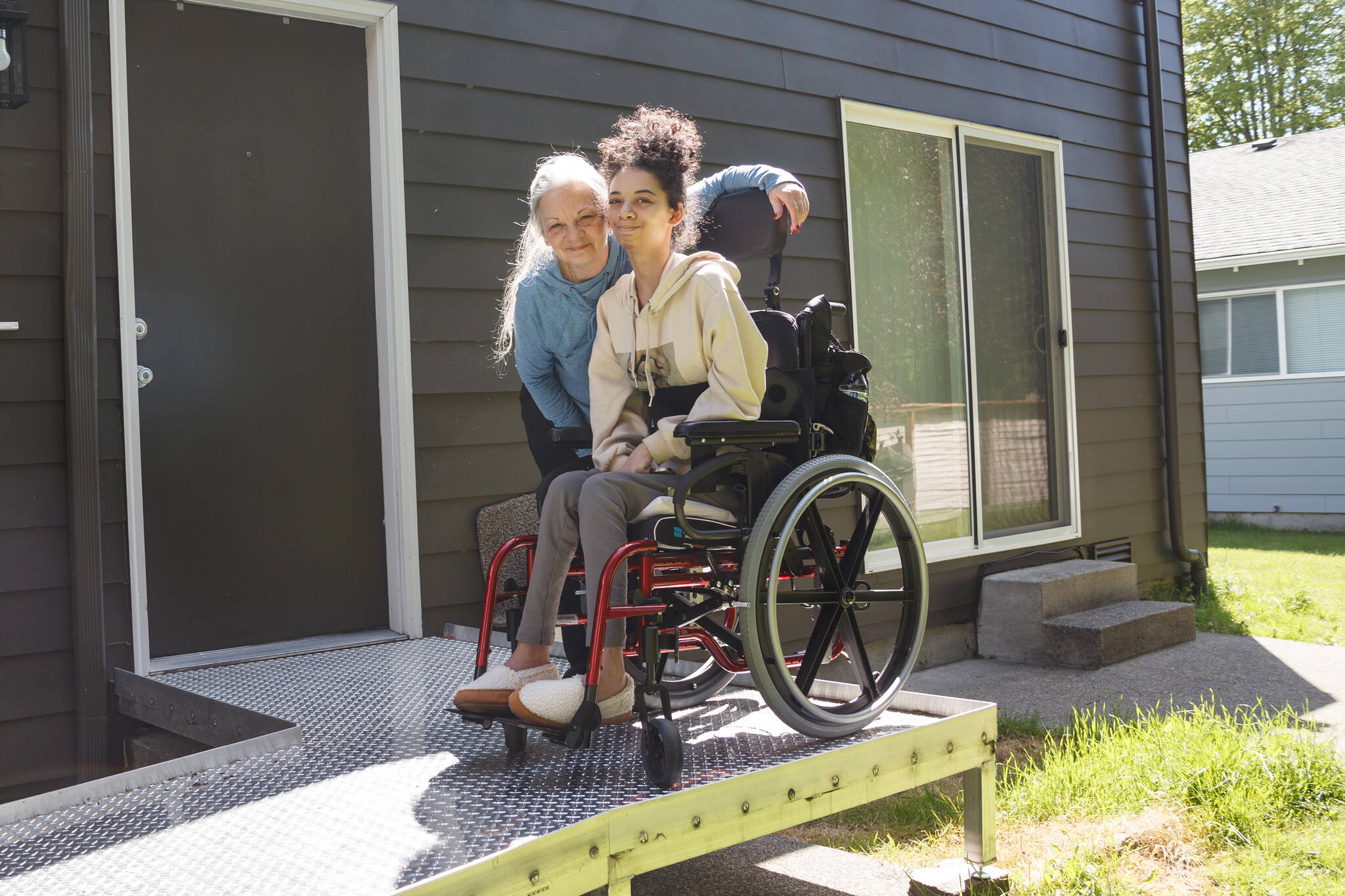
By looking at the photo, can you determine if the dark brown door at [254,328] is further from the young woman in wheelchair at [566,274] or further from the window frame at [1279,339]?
the window frame at [1279,339]

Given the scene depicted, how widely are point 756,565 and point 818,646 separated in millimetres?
274

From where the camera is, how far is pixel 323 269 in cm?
319

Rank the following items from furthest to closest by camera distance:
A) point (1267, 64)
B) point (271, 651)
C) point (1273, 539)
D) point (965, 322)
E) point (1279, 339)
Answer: point (1267, 64) → point (1279, 339) → point (1273, 539) → point (965, 322) → point (271, 651)

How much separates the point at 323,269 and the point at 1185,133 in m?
5.20

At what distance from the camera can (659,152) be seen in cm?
194

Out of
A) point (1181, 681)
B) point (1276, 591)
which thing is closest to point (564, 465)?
point (1181, 681)

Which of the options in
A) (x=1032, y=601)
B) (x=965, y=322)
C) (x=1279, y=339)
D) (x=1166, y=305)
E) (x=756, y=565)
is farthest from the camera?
(x=1279, y=339)

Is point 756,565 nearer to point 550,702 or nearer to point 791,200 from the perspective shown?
point 550,702

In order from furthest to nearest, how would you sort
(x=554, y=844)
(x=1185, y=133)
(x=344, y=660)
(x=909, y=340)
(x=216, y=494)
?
(x=1185, y=133), (x=909, y=340), (x=216, y=494), (x=344, y=660), (x=554, y=844)

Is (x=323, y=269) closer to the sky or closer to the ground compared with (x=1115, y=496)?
closer to the sky

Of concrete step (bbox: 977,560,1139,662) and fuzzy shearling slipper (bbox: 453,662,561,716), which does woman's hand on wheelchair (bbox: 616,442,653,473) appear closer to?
fuzzy shearling slipper (bbox: 453,662,561,716)

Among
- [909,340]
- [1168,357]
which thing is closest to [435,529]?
[909,340]

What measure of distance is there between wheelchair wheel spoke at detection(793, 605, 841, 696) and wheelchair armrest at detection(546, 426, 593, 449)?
1.83 ft

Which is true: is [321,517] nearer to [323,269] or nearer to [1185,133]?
[323,269]
